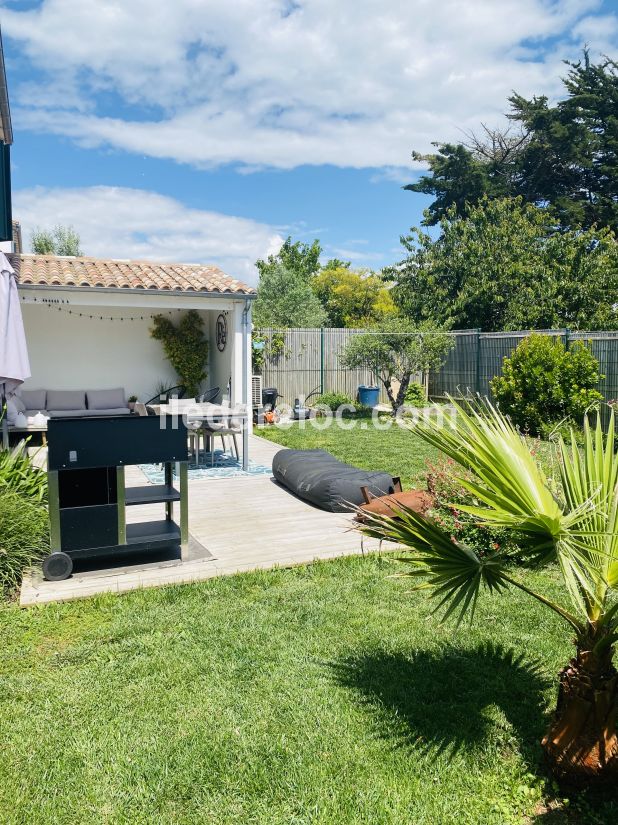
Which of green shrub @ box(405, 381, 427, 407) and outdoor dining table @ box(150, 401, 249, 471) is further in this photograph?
green shrub @ box(405, 381, 427, 407)

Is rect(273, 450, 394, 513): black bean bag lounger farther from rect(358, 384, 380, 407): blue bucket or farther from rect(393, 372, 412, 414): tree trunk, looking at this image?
rect(358, 384, 380, 407): blue bucket

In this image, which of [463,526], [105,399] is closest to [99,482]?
[463,526]

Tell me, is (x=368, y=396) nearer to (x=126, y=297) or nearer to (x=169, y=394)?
(x=169, y=394)

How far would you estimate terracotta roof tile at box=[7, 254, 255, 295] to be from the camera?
397 inches

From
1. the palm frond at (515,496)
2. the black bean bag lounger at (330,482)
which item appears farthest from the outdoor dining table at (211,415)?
the palm frond at (515,496)

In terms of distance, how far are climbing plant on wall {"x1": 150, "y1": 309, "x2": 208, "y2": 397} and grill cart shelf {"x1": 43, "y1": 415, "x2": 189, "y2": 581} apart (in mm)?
9054

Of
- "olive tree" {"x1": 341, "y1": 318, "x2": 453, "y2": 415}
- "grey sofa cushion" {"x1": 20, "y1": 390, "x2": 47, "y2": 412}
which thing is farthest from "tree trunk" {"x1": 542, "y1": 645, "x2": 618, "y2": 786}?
"olive tree" {"x1": 341, "y1": 318, "x2": 453, "y2": 415}

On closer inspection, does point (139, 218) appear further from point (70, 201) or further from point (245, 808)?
point (245, 808)

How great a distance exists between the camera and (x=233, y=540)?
5.57 meters

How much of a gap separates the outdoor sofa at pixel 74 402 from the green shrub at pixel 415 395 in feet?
26.6

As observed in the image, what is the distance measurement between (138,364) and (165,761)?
12177 millimetres

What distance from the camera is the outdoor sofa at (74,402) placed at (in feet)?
39.7

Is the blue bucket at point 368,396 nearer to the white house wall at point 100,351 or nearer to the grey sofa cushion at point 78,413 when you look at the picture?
the white house wall at point 100,351

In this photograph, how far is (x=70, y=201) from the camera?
1379 inches
